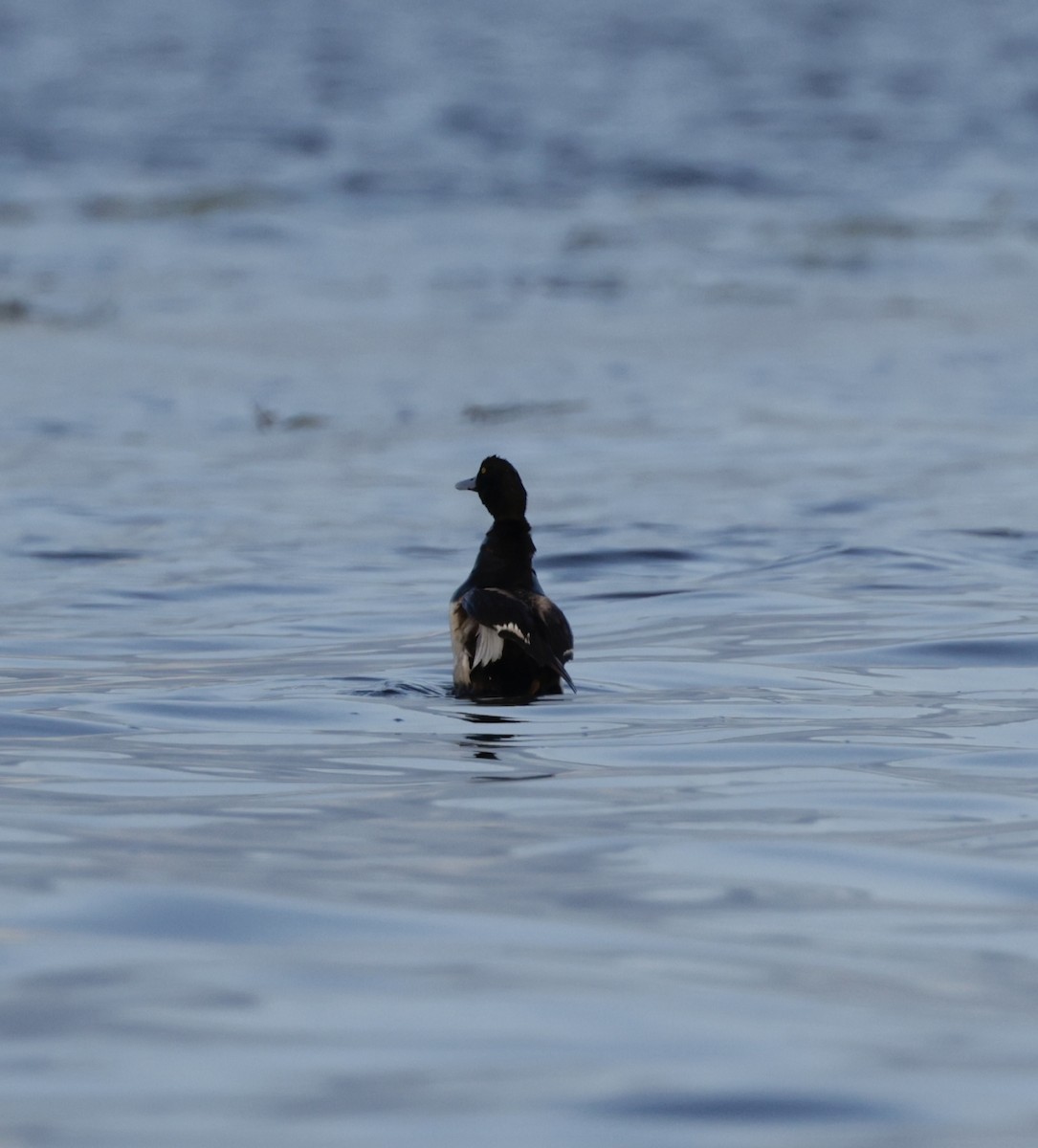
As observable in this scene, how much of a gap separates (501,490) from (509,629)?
768 mm

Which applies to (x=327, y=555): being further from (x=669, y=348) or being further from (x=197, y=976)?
(x=669, y=348)

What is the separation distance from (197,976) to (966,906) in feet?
5.43

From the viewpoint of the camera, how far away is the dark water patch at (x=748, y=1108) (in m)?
3.67

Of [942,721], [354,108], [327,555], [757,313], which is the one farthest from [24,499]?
[354,108]

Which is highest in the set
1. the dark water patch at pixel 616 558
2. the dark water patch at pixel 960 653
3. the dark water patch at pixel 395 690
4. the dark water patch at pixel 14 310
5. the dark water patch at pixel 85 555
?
A: the dark water patch at pixel 14 310

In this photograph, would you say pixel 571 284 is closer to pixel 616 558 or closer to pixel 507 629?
pixel 616 558

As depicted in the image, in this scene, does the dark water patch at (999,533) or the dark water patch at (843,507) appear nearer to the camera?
the dark water patch at (999,533)

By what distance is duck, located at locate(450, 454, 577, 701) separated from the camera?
7773 mm

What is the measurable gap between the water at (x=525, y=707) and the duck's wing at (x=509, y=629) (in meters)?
0.23

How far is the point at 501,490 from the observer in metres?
8.35

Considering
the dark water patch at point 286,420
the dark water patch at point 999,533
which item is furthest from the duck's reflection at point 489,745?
the dark water patch at point 286,420

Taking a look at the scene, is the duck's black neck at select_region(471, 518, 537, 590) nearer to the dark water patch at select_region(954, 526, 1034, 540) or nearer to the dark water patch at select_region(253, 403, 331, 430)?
the dark water patch at select_region(954, 526, 1034, 540)

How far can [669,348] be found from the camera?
2259cm

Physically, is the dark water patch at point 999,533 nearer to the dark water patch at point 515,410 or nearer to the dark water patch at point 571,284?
the dark water patch at point 515,410
